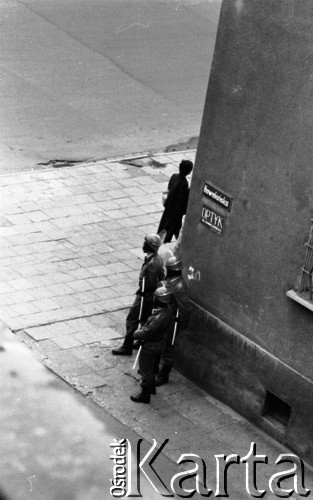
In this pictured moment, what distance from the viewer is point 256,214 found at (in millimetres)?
10445

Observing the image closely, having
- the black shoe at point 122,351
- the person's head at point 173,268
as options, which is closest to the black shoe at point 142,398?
the black shoe at point 122,351

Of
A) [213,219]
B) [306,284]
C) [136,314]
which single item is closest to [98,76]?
[136,314]

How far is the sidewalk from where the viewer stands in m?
10.7

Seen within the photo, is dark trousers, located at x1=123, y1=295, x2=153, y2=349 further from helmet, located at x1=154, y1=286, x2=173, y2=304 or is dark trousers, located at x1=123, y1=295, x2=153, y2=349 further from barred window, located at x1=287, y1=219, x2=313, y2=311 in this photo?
barred window, located at x1=287, y1=219, x2=313, y2=311

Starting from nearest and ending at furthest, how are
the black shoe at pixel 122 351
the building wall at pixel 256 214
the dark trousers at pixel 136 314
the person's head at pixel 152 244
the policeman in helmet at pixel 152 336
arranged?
the building wall at pixel 256 214, the policeman in helmet at pixel 152 336, the person's head at pixel 152 244, the dark trousers at pixel 136 314, the black shoe at pixel 122 351

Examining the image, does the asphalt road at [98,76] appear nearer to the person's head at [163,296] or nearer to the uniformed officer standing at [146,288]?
the uniformed officer standing at [146,288]

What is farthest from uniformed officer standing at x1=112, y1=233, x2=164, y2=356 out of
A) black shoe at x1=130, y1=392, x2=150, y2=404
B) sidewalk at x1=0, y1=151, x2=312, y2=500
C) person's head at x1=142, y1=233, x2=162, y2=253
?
black shoe at x1=130, y1=392, x2=150, y2=404

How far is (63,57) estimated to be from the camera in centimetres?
1928

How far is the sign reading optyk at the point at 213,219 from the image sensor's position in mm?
10859

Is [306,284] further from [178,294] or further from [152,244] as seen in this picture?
[152,244]

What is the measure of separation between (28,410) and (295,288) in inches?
110

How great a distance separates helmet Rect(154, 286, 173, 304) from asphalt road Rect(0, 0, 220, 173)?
5427mm

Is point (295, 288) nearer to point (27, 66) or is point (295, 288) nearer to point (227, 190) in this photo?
point (227, 190)

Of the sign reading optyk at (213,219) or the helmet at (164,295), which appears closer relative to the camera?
the helmet at (164,295)
